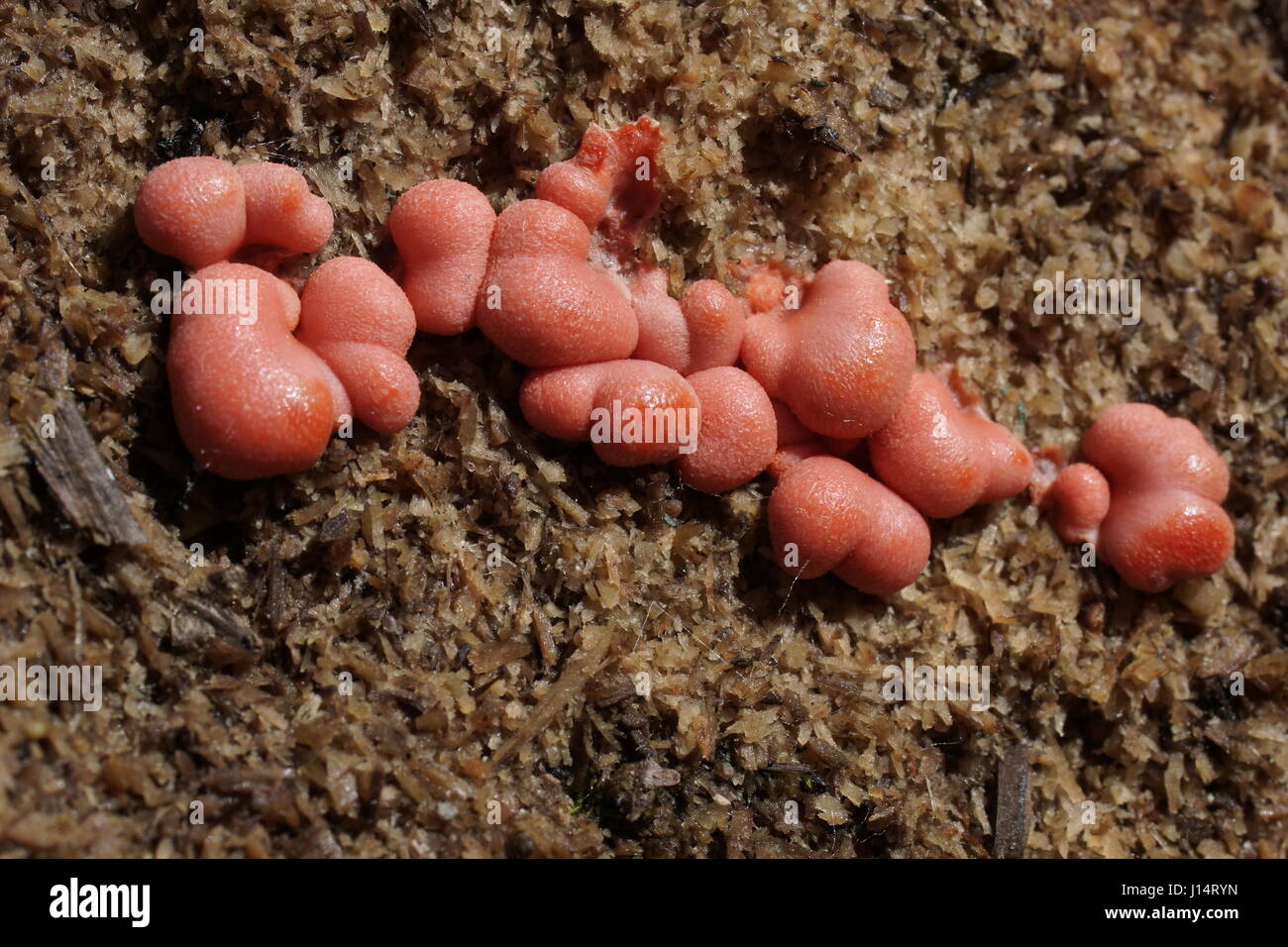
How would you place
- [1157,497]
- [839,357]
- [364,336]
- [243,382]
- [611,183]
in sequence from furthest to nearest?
1. [1157,497]
2. [611,183]
3. [839,357]
4. [364,336]
5. [243,382]

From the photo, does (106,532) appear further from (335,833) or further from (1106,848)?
(1106,848)

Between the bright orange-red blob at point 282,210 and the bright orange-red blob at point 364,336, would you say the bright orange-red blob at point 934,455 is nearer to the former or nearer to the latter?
the bright orange-red blob at point 364,336

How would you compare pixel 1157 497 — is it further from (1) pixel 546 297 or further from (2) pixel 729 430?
(1) pixel 546 297

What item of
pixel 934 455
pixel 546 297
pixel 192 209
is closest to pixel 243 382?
pixel 192 209

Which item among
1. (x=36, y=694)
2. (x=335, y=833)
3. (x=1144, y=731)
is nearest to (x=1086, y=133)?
(x=1144, y=731)

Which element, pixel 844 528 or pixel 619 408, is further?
pixel 844 528

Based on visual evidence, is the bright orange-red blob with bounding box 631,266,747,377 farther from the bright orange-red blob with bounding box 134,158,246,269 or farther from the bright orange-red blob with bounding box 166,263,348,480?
the bright orange-red blob with bounding box 134,158,246,269
